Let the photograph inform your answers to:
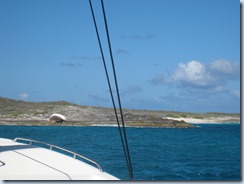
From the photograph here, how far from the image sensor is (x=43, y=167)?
10.3ft

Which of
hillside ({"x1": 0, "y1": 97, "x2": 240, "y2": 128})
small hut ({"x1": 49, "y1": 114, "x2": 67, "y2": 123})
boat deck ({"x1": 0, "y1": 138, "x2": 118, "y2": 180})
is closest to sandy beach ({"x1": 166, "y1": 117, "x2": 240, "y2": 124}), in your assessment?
hillside ({"x1": 0, "y1": 97, "x2": 240, "y2": 128})

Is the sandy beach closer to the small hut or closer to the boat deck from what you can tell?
the small hut

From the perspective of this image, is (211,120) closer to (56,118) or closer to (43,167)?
(56,118)

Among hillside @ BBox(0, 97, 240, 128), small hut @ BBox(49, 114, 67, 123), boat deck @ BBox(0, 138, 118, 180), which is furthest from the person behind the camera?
hillside @ BBox(0, 97, 240, 128)

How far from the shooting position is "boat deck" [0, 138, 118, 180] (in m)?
2.94

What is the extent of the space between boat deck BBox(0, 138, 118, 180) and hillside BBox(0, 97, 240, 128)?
117 ft

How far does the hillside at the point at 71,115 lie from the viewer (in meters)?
40.2

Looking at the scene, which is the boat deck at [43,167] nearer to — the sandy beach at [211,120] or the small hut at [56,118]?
the small hut at [56,118]

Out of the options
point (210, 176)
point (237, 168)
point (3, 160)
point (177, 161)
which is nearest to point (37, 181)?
point (3, 160)

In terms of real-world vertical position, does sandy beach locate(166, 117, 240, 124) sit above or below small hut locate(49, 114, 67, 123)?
above

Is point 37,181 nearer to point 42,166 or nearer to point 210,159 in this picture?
point 42,166

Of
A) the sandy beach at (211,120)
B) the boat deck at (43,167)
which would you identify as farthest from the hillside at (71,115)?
the boat deck at (43,167)

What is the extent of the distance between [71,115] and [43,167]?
3930 cm

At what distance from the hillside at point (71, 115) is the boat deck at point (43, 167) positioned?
117ft
